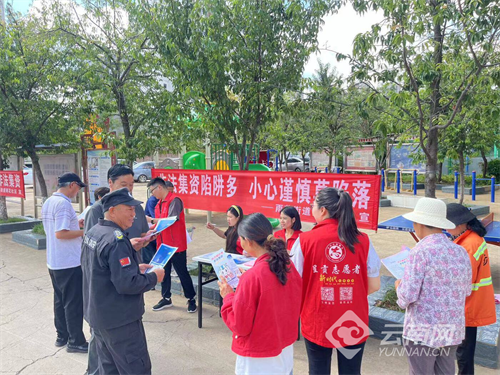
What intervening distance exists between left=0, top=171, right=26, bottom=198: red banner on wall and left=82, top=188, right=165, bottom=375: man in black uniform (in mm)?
9218

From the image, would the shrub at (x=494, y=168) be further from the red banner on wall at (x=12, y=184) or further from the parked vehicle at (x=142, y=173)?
the red banner on wall at (x=12, y=184)

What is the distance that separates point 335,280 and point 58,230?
284 cm

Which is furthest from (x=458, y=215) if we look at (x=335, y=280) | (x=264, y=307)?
(x=264, y=307)

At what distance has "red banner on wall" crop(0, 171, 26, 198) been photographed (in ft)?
34.1

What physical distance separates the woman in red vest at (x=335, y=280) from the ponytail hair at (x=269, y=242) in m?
0.37

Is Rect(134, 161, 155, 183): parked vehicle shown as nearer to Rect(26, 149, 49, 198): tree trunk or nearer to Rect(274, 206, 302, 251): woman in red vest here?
Rect(26, 149, 49, 198): tree trunk

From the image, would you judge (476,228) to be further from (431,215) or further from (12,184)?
(12,184)

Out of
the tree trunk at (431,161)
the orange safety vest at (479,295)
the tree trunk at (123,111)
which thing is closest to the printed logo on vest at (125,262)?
the orange safety vest at (479,295)

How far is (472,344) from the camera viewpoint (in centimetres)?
293

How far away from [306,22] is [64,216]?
4.42 m

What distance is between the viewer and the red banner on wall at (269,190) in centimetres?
478

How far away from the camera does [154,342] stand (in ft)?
13.8

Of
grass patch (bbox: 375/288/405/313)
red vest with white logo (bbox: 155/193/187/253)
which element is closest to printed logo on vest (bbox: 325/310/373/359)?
grass patch (bbox: 375/288/405/313)

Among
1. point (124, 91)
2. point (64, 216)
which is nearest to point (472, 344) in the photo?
point (64, 216)
